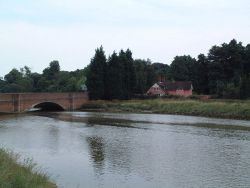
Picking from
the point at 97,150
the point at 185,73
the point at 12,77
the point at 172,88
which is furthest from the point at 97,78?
the point at 12,77

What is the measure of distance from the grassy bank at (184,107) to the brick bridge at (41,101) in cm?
298

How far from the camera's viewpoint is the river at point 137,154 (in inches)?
958

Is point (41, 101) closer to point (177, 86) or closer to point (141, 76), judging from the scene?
point (141, 76)

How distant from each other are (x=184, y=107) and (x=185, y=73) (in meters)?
72.1

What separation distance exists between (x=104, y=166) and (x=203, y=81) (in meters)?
96.7

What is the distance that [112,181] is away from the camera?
23688mm

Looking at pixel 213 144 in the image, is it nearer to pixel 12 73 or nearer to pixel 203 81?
pixel 203 81

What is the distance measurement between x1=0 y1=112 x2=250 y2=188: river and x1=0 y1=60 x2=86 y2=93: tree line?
307 feet

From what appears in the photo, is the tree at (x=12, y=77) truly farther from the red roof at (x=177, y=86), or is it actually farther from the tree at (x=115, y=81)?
the tree at (x=115, y=81)

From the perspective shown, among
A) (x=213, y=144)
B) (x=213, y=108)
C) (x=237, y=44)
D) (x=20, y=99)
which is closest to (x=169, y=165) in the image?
(x=213, y=144)

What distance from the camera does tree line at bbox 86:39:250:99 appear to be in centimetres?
9694

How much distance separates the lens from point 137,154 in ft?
107

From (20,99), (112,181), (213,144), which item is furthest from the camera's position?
(20,99)

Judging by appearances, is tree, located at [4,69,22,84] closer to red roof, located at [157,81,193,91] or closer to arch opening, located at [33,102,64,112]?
red roof, located at [157,81,193,91]
